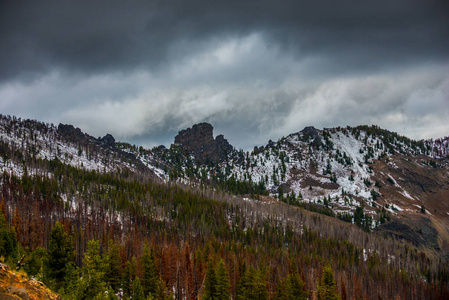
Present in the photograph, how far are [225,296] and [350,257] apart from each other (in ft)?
340

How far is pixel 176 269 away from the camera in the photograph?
7650 centimetres

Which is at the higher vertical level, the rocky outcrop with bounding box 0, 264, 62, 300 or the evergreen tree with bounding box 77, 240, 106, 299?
the rocky outcrop with bounding box 0, 264, 62, 300

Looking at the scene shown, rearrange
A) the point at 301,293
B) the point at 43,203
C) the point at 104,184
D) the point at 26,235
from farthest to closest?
1. the point at 104,184
2. the point at 43,203
3. the point at 26,235
4. the point at 301,293

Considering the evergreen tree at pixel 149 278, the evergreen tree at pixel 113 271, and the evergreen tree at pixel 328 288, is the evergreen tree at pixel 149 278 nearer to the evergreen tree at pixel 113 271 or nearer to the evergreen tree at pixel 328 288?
the evergreen tree at pixel 113 271

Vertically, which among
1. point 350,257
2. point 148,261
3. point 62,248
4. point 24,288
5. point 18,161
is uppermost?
point 18,161

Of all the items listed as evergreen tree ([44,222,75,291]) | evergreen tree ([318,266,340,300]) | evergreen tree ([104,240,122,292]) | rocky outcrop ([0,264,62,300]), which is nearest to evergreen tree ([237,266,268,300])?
evergreen tree ([318,266,340,300])

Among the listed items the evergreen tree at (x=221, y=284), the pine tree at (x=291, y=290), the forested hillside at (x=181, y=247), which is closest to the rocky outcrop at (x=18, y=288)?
the forested hillside at (x=181, y=247)

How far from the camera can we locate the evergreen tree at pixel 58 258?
43438mm

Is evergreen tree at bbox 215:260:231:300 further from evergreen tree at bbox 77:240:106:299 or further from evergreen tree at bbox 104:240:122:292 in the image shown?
evergreen tree at bbox 77:240:106:299

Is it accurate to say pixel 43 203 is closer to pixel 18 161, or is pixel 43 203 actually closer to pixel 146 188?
pixel 146 188

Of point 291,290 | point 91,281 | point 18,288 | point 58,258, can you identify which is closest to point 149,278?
point 58,258

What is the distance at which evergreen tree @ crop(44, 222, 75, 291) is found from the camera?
143ft

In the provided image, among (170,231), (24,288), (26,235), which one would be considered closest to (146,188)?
(170,231)

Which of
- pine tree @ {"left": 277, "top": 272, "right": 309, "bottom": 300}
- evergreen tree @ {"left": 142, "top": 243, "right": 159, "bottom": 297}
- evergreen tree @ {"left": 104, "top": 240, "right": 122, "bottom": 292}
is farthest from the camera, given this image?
pine tree @ {"left": 277, "top": 272, "right": 309, "bottom": 300}
